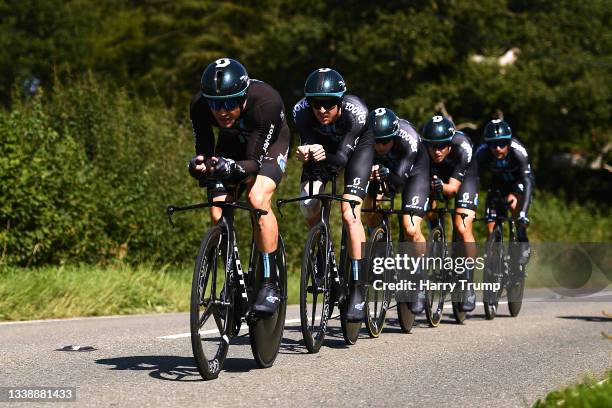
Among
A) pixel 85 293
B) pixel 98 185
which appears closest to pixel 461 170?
pixel 85 293

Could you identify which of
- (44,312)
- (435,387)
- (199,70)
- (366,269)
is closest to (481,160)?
(366,269)

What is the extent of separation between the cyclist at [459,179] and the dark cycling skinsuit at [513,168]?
2.24 feet

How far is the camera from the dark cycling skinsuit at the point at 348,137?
9.41 m

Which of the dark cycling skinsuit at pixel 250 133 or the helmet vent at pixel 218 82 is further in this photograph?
the dark cycling skinsuit at pixel 250 133

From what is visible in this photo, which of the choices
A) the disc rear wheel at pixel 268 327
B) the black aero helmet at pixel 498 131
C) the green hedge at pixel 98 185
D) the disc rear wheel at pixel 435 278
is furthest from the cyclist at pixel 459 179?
the green hedge at pixel 98 185

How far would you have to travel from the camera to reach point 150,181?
19047 millimetres

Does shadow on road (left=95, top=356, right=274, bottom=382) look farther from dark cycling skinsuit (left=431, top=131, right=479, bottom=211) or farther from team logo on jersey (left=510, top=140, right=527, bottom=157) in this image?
team logo on jersey (left=510, top=140, right=527, bottom=157)

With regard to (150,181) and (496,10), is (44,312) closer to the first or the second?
(150,181)

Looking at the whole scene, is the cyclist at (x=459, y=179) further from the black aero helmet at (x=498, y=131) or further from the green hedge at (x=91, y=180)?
the green hedge at (x=91, y=180)

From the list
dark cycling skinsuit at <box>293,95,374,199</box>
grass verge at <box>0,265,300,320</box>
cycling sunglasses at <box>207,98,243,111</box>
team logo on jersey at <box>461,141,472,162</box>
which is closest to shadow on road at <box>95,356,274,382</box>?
cycling sunglasses at <box>207,98,243,111</box>

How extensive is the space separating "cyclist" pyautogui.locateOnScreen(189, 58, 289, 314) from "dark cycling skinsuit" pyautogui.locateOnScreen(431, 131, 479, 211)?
504 cm

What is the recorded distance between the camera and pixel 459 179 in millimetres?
12758

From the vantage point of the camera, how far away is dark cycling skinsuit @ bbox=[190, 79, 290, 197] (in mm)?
7508

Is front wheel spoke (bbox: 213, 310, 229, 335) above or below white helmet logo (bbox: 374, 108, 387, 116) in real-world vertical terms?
below
